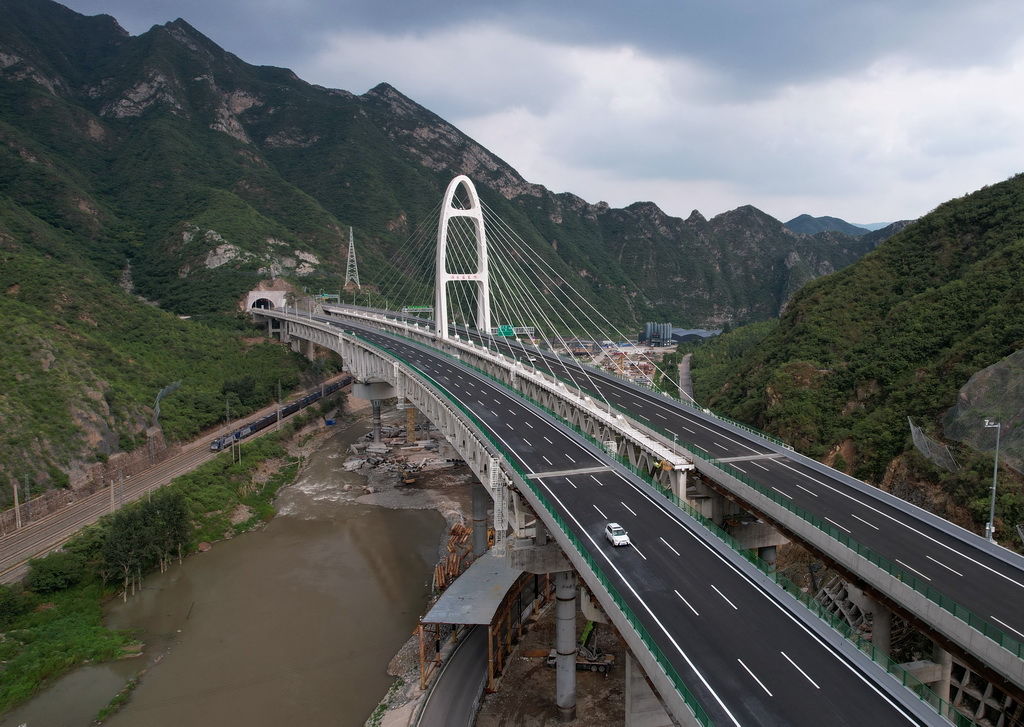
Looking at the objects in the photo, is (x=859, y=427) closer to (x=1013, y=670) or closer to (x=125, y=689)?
(x=1013, y=670)

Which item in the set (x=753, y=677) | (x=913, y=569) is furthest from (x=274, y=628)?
(x=913, y=569)

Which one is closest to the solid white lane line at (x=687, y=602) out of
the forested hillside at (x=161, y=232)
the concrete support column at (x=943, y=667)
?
the concrete support column at (x=943, y=667)

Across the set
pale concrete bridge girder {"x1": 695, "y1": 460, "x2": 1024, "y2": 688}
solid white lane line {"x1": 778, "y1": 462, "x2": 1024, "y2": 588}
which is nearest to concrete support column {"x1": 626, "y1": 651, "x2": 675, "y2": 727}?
pale concrete bridge girder {"x1": 695, "y1": 460, "x2": 1024, "y2": 688}

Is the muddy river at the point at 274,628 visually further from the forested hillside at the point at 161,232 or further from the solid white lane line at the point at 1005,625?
the solid white lane line at the point at 1005,625

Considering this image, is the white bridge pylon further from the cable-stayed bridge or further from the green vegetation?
the green vegetation

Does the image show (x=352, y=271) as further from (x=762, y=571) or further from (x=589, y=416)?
(x=762, y=571)

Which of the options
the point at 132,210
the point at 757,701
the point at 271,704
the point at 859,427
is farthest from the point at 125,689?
the point at 132,210
